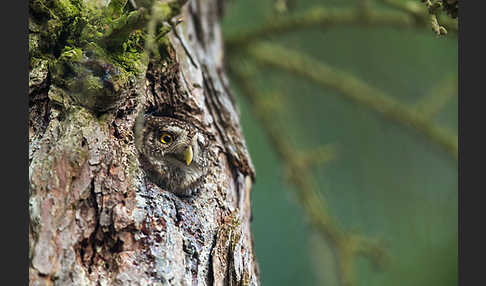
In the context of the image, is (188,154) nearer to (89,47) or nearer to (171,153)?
(171,153)

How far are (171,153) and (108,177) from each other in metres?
0.14

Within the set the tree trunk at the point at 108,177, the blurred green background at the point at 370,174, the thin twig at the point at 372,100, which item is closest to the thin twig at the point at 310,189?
the thin twig at the point at 372,100

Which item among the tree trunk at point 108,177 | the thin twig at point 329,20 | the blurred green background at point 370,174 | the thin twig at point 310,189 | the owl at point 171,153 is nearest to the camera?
the tree trunk at point 108,177

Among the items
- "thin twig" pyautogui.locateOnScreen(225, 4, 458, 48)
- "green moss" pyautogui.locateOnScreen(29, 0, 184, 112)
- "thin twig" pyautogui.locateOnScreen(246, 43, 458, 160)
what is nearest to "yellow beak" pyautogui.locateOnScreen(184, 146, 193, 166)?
"green moss" pyautogui.locateOnScreen(29, 0, 184, 112)

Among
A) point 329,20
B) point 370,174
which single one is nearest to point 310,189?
point 329,20

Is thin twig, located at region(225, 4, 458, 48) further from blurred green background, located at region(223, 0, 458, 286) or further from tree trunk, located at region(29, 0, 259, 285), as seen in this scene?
tree trunk, located at region(29, 0, 259, 285)

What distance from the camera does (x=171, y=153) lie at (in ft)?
2.84

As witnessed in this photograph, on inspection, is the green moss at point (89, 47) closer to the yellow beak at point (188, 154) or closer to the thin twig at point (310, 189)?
the yellow beak at point (188, 154)

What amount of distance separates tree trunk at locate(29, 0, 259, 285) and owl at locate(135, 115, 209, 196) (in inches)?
0.6

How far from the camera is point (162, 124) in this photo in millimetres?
877

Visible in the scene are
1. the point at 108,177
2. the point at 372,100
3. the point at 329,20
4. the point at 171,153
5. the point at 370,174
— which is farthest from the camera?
the point at 370,174

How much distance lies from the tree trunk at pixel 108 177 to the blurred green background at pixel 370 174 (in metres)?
1.42

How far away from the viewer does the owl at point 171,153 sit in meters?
0.83

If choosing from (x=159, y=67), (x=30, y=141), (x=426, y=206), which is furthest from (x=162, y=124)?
(x=426, y=206)
